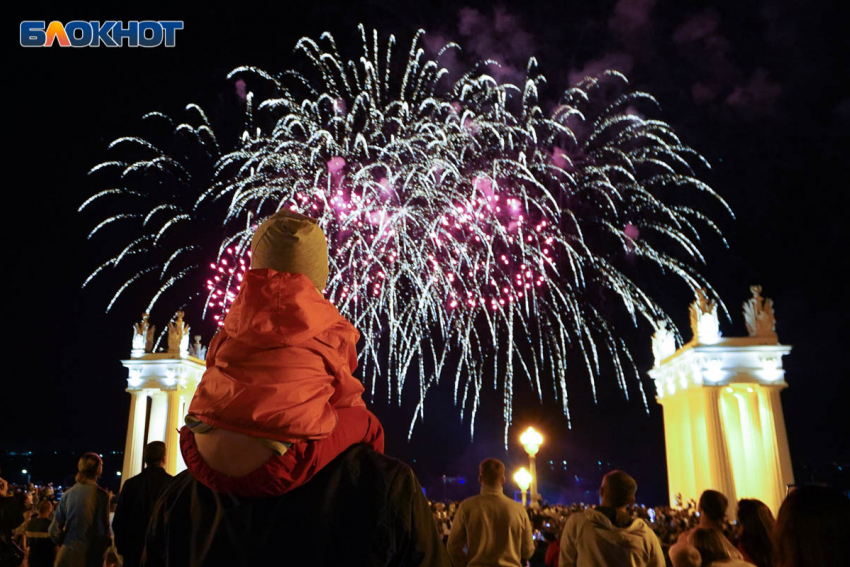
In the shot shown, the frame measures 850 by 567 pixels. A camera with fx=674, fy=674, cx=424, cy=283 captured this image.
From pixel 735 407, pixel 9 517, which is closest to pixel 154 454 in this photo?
pixel 9 517

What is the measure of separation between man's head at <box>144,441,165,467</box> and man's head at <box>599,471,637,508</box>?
4382 mm

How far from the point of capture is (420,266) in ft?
82.9

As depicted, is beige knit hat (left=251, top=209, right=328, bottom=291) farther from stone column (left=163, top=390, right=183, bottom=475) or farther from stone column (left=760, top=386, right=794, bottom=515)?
stone column (left=163, top=390, right=183, bottom=475)

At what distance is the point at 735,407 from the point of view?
3784 cm

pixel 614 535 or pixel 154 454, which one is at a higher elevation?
pixel 154 454

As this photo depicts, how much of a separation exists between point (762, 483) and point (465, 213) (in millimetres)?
23336

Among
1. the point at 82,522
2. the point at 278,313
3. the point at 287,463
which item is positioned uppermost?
the point at 278,313

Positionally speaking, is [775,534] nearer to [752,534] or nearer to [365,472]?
[365,472]

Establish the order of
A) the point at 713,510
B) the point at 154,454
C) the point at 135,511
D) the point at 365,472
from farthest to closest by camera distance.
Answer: the point at 154,454 < the point at 713,510 < the point at 135,511 < the point at 365,472

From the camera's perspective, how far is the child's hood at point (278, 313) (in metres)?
2.30

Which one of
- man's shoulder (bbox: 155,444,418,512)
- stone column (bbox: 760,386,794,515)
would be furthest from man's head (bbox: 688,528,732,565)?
stone column (bbox: 760,386,794,515)

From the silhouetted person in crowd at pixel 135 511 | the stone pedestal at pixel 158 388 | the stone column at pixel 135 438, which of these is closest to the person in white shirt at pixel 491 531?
the silhouetted person in crowd at pixel 135 511

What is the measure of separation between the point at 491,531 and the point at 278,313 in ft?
18.1

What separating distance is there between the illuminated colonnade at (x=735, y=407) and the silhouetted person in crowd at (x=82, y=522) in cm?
3075
